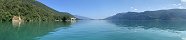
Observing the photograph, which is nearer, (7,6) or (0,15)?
(0,15)

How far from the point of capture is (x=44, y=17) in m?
191

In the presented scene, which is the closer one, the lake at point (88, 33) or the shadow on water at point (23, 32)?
the lake at point (88, 33)

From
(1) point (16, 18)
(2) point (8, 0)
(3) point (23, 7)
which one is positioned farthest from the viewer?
(2) point (8, 0)

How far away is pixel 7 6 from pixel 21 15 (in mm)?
10486

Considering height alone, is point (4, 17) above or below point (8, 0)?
below

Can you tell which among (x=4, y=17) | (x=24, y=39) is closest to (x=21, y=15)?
(x=4, y=17)

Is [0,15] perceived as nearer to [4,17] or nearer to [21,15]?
[4,17]

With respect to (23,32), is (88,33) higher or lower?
lower

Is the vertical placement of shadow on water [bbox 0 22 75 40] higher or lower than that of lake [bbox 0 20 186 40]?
higher

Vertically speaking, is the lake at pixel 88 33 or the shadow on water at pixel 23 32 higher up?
the shadow on water at pixel 23 32

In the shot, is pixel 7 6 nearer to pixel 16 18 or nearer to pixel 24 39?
pixel 16 18

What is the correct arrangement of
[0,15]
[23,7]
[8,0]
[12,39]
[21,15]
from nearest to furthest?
[12,39] < [0,15] < [21,15] < [23,7] < [8,0]

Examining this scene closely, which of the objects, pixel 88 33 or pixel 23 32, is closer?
pixel 88 33

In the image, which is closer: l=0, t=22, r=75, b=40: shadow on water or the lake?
the lake
